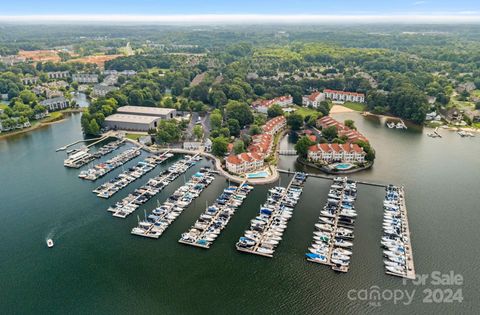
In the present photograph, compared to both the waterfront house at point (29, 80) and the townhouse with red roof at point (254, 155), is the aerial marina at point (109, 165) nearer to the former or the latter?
the townhouse with red roof at point (254, 155)

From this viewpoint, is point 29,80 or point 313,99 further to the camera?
point 29,80

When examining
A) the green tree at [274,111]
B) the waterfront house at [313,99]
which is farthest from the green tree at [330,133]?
the waterfront house at [313,99]

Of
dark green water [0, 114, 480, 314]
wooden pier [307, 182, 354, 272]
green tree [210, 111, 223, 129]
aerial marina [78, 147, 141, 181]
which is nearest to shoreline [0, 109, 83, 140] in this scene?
dark green water [0, 114, 480, 314]

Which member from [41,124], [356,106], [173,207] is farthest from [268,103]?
[41,124]

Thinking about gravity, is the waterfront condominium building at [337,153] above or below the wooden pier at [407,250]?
above

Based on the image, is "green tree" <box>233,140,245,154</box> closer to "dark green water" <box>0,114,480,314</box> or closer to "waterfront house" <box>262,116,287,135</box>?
"dark green water" <box>0,114,480,314</box>

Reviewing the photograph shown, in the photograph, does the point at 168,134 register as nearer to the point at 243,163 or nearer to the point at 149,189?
the point at 149,189

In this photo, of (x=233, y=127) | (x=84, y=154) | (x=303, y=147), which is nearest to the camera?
(x=303, y=147)
